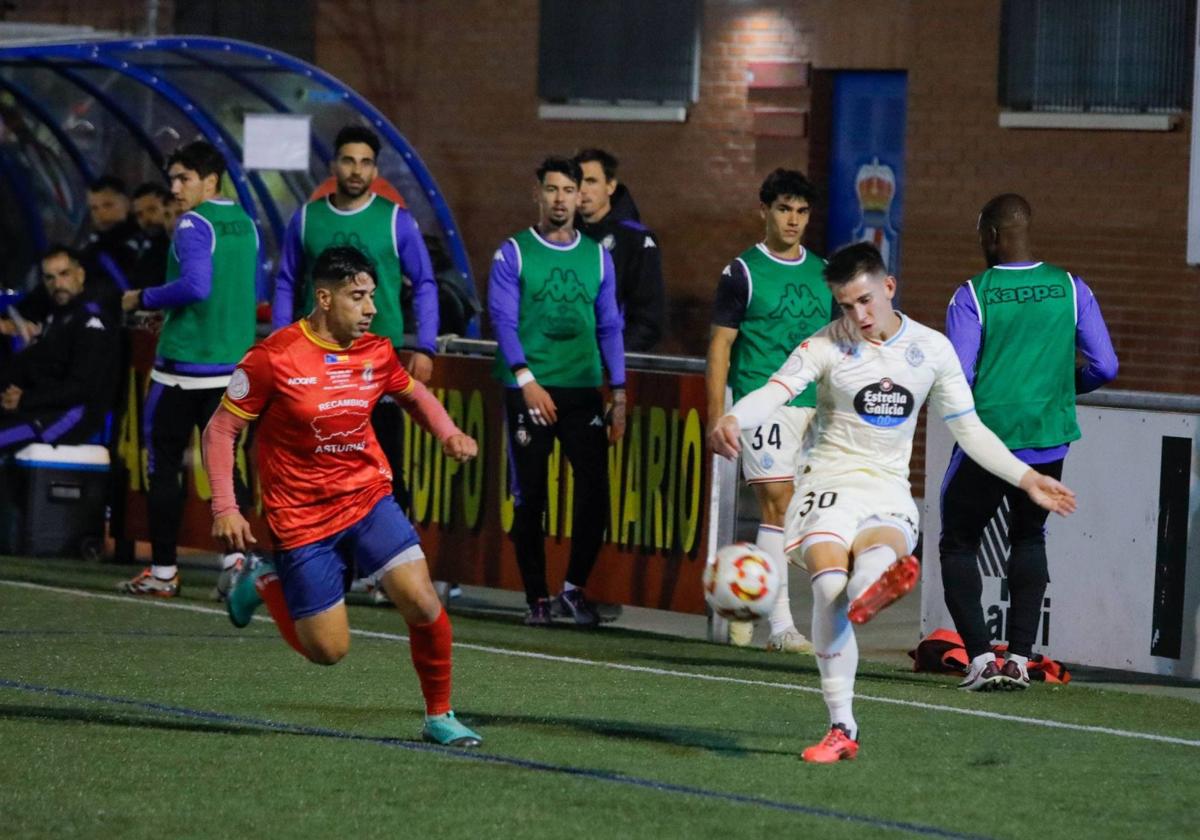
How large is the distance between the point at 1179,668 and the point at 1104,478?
2.90ft

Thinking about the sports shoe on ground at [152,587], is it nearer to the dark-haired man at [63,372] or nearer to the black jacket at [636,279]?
the dark-haired man at [63,372]

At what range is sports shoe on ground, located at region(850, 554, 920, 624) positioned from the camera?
7480mm

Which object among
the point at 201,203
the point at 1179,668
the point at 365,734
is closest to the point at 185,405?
the point at 201,203

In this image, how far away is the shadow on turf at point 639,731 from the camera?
8125 millimetres

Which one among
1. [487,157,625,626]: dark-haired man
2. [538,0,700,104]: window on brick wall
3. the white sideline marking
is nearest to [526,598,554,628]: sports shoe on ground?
[487,157,625,626]: dark-haired man

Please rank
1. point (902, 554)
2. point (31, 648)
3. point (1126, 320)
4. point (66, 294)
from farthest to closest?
1. point (1126, 320)
2. point (66, 294)
3. point (31, 648)
4. point (902, 554)

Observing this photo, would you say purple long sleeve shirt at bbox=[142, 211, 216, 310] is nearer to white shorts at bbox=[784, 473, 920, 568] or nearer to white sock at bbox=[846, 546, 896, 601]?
white shorts at bbox=[784, 473, 920, 568]

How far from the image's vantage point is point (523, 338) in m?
11.6

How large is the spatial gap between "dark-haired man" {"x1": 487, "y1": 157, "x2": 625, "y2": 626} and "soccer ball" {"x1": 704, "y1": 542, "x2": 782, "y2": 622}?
373 cm

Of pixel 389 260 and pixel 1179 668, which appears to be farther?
pixel 389 260

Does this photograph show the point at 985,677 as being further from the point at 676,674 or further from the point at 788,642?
the point at 788,642

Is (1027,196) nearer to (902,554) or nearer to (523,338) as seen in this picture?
(523,338)

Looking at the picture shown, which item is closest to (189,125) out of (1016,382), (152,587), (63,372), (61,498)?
(63,372)

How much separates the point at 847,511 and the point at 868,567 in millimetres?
273
